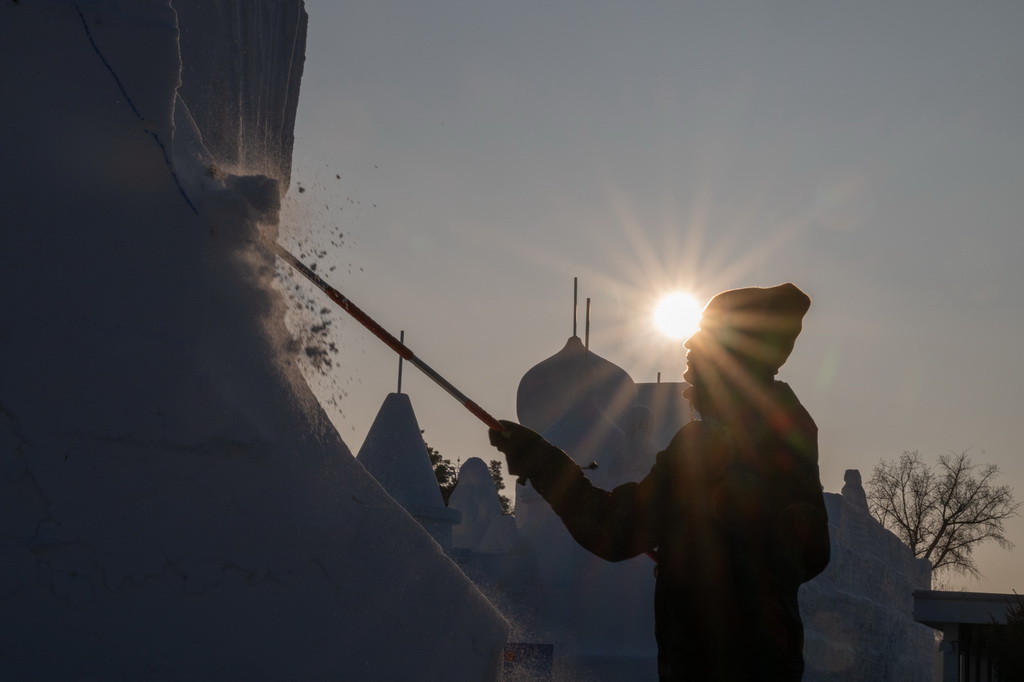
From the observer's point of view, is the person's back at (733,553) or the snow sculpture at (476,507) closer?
the person's back at (733,553)

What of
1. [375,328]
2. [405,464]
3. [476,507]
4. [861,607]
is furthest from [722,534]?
[476,507]

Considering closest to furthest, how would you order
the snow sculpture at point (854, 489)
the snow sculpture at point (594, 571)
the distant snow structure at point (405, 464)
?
the snow sculpture at point (594, 571), the distant snow structure at point (405, 464), the snow sculpture at point (854, 489)

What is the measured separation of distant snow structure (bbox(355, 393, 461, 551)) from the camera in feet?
42.8

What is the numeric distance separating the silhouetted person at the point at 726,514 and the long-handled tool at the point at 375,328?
0.43 m

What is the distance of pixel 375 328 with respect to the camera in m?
2.77

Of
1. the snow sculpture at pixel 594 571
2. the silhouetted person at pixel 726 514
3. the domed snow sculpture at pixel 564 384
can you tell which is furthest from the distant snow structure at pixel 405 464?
the silhouetted person at pixel 726 514

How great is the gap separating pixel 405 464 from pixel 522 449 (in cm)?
1104

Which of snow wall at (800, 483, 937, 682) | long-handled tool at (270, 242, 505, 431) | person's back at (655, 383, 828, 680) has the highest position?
snow wall at (800, 483, 937, 682)

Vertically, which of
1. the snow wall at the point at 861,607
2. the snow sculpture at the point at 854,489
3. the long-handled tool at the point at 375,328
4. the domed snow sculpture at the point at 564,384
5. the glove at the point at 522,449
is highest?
the domed snow sculpture at the point at 564,384

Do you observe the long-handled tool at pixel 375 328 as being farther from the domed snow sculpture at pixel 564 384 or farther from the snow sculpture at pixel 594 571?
the domed snow sculpture at pixel 564 384

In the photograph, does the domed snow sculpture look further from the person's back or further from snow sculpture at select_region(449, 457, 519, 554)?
the person's back

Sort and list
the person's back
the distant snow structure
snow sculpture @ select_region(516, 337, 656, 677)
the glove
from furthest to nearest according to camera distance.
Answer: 1. the distant snow structure
2. snow sculpture @ select_region(516, 337, 656, 677)
3. the glove
4. the person's back

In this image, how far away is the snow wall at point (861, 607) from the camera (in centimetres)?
1435

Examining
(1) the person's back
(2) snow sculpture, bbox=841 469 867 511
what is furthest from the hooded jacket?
(2) snow sculpture, bbox=841 469 867 511
